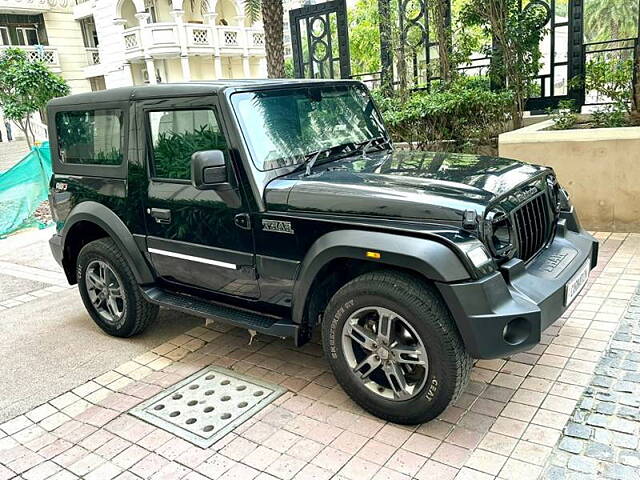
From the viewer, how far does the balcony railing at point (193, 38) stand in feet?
81.7

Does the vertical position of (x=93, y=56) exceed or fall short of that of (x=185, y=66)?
it exceeds it

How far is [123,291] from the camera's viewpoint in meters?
4.64

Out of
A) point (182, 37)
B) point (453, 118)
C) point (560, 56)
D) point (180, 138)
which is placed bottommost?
point (453, 118)

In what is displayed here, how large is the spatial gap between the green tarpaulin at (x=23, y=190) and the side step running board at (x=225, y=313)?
627 cm

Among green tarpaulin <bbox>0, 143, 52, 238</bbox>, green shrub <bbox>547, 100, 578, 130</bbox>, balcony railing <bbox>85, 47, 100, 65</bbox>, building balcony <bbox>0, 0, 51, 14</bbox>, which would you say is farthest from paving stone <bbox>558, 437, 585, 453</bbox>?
balcony railing <bbox>85, 47, 100, 65</bbox>

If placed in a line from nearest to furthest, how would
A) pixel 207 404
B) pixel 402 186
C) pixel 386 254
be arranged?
pixel 386 254 → pixel 402 186 → pixel 207 404

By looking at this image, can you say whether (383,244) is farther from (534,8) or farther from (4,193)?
(4,193)

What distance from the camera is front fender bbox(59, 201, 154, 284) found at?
14.7ft

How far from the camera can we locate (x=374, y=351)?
326cm

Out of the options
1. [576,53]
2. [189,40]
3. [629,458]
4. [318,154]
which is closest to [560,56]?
[576,53]

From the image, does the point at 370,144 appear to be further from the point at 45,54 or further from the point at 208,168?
the point at 45,54

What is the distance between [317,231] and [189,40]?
24.6 m

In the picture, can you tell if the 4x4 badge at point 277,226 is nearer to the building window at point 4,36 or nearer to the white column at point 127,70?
the white column at point 127,70

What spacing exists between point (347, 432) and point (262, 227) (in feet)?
4.44
